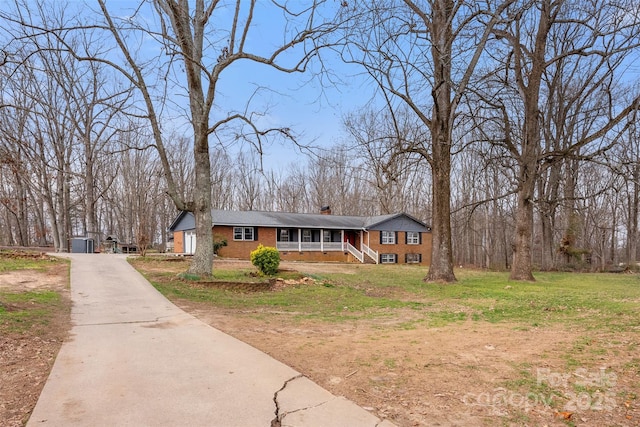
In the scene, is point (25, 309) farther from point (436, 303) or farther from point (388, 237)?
point (388, 237)

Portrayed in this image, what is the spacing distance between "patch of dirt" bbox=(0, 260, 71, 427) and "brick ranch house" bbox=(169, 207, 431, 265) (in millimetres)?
22072

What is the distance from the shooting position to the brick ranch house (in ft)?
101

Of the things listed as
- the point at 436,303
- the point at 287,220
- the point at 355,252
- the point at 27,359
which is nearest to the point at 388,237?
the point at 355,252

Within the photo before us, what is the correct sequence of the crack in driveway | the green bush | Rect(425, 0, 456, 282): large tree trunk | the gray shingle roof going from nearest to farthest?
the crack in driveway < Rect(425, 0, 456, 282): large tree trunk < the green bush < the gray shingle roof

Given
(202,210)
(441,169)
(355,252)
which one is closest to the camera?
(202,210)

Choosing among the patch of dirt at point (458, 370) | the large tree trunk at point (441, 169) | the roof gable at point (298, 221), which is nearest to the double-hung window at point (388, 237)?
the roof gable at point (298, 221)

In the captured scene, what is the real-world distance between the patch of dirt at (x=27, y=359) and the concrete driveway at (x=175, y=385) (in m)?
0.12

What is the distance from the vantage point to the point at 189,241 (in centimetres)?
3128

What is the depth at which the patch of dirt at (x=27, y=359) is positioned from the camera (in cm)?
328

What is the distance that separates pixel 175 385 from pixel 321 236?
2980 centimetres

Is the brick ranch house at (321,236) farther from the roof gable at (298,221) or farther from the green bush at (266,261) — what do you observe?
the green bush at (266,261)

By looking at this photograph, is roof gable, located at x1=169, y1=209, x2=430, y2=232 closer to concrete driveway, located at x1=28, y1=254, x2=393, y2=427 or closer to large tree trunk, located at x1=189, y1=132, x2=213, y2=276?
large tree trunk, located at x1=189, y1=132, x2=213, y2=276

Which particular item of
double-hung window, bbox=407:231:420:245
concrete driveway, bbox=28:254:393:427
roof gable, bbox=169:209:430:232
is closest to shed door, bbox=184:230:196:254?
roof gable, bbox=169:209:430:232

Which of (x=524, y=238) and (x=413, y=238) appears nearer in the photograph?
(x=524, y=238)
